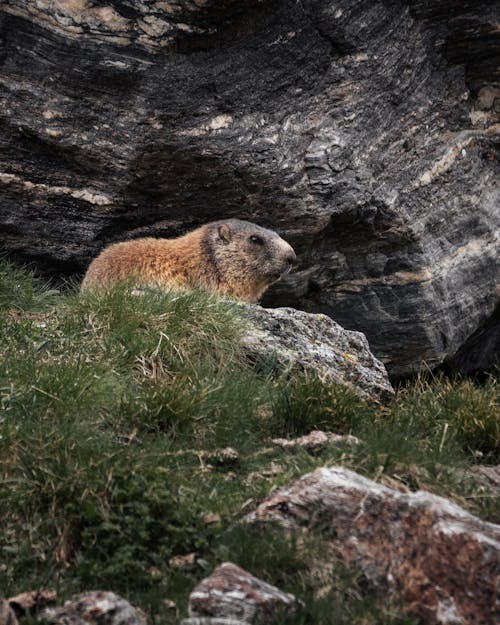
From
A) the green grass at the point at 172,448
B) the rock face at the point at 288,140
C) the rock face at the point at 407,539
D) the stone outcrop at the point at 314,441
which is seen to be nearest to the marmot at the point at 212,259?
the rock face at the point at 288,140

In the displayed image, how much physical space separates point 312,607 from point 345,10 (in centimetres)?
750

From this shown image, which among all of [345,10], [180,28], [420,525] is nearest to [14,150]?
[180,28]

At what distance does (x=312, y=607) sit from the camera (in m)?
4.48

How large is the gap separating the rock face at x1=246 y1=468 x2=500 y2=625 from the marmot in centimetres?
496

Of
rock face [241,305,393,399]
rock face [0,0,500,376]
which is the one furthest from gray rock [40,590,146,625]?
rock face [0,0,500,376]

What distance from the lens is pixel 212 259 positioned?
10.6 meters

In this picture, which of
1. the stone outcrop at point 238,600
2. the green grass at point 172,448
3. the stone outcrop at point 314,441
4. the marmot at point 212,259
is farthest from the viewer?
the marmot at point 212,259

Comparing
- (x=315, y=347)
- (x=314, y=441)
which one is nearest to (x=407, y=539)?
(x=314, y=441)

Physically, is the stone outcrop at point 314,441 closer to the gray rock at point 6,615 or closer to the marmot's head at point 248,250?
the gray rock at point 6,615

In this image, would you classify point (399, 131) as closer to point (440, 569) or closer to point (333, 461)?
point (333, 461)

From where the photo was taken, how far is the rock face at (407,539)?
4.51 meters

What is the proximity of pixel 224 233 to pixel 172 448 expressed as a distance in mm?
4717

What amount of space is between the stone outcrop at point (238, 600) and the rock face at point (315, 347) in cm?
333

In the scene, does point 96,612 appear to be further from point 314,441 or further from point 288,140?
point 288,140
